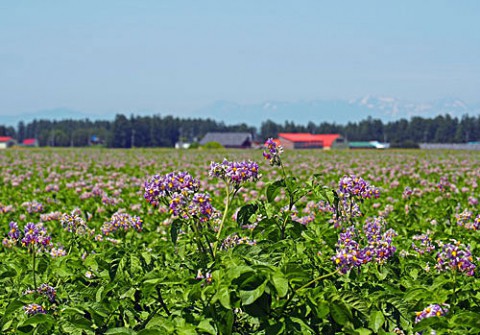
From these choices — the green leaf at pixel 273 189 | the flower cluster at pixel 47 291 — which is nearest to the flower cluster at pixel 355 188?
the green leaf at pixel 273 189

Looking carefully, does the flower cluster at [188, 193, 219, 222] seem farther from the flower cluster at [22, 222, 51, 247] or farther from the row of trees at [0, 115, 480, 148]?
the row of trees at [0, 115, 480, 148]

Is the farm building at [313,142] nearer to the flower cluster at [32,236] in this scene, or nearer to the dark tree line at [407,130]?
the dark tree line at [407,130]

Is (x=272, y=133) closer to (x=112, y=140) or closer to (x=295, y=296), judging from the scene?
(x=112, y=140)

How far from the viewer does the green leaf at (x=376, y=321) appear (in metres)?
3.04

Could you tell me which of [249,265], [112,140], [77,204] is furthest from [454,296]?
[112,140]

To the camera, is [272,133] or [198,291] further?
[272,133]

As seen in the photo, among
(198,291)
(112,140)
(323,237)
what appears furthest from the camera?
(112,140)

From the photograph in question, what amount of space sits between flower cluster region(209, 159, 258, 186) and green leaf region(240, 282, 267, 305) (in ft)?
3.10

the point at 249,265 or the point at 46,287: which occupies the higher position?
the point at 249,265

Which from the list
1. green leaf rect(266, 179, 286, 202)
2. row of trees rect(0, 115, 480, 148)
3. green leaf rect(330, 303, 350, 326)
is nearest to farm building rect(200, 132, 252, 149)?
row of trees rect(0, 115, 480, 148)

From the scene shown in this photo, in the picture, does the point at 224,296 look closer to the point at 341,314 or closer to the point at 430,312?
the point at 341,314

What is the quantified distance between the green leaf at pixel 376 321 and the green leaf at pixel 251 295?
61cm

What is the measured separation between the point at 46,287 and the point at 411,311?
85.6 inches

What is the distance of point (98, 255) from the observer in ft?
13.1
